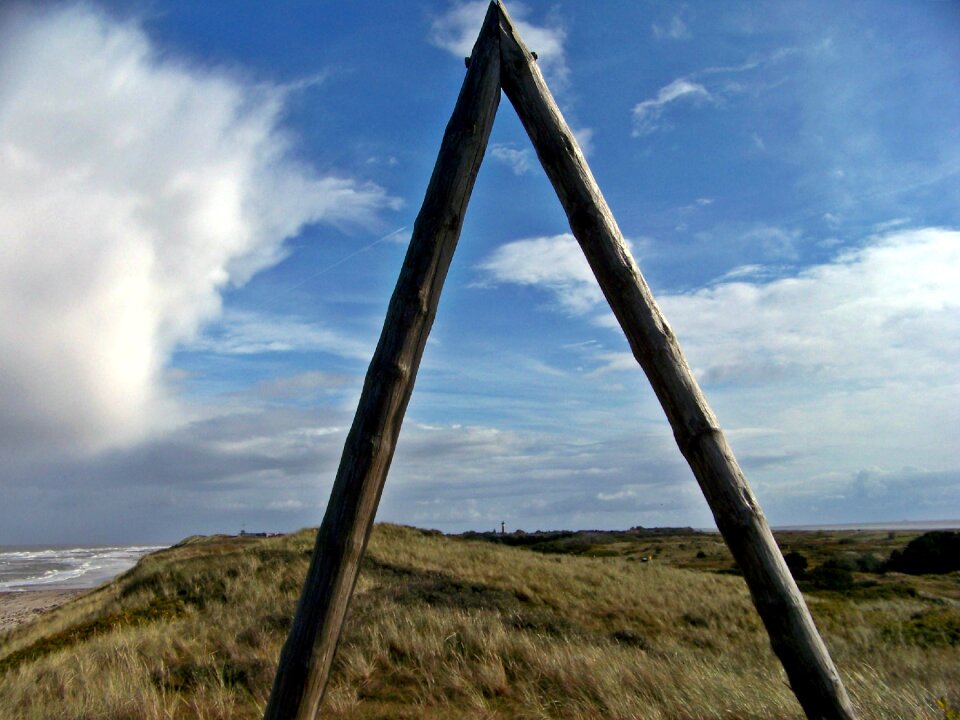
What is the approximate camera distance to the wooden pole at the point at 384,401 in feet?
10.8

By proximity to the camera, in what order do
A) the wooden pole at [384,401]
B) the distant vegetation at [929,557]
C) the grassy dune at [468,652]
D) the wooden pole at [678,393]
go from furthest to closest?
the distant vegetation at [929,557] → the grassy dune at [468,652] → the wooden pole at [384,401] → the wooden pole at [678,393]

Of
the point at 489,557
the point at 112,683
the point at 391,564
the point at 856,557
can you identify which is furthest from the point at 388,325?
the point at 856,557

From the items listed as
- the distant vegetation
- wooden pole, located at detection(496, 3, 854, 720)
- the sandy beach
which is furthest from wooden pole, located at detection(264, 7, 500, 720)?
the distant vegetation

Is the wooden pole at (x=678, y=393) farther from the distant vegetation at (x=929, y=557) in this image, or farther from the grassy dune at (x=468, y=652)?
the distant vegetation at (x=929, y=557)

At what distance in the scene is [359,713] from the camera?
6469 mm

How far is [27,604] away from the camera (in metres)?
37.6

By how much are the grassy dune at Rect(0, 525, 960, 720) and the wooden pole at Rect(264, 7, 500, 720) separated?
299 cm

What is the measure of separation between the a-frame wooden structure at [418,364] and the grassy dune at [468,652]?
2.22m

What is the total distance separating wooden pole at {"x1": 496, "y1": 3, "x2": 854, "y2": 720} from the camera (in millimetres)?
3096

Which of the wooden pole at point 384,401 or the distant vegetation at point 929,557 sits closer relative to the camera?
the wooden pole at point 384,401

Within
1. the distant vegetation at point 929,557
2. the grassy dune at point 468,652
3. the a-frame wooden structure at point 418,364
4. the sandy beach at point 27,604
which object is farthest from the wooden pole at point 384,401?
the distant vegetation at point 929,557

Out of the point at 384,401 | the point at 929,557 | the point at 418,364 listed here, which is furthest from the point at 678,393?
the point at 929,557

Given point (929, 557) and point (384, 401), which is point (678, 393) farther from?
point (929, 557)

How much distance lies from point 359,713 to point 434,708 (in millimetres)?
710
